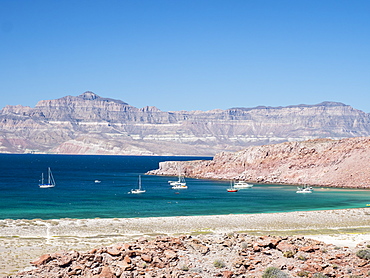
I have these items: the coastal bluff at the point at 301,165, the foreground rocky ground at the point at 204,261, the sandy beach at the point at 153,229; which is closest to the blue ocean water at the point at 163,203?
the sandy beach at the point at 153,229

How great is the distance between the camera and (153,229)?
4322cm

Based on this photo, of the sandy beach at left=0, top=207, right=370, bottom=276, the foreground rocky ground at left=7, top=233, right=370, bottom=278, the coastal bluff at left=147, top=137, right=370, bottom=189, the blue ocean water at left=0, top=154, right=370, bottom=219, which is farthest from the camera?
the coastal bluff at left=147, top=137, right=370, bottom=189

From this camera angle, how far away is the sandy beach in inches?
1289

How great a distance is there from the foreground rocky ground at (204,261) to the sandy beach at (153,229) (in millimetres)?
6651

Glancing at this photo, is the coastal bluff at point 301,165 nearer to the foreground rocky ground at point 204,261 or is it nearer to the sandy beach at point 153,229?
the sandy beach at point 153,229

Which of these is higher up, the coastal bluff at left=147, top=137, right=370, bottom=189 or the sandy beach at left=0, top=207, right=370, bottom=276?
the coastal bluff at left=147, top=137, right=370, bottom=189

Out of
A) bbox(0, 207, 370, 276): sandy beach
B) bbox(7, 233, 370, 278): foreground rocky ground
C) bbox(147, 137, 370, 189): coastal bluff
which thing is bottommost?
bbox(0, 207, 370, 276): sandy beach

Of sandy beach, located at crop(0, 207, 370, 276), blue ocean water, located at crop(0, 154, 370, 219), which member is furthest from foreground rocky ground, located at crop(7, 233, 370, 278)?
→ blue ocean water, located at crop(0, 154, 370, 219)

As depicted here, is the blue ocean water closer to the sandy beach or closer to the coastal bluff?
the sandy beach

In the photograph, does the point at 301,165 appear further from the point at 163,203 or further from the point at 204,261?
the point at 204,261

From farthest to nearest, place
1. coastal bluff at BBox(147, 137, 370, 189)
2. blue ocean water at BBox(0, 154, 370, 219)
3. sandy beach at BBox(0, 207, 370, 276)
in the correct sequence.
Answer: coastal bluff at BBox(147, 137, 370, 189), blue ocean water at BBox(0, 154, 370, 219), sandy beach at BBox(0, 207, 370, 276)

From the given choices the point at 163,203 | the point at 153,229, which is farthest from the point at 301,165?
the point at 153,229

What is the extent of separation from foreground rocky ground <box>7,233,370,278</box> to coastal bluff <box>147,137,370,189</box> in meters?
80.6

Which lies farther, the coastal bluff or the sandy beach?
the coastal bluff
